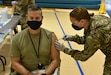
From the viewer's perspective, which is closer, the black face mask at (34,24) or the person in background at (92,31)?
the person in background at (92,31)

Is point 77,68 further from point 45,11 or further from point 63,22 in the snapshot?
point 45,11

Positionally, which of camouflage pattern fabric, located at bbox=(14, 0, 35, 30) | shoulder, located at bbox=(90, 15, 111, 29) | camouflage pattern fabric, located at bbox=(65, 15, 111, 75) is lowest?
camouflage pattern fabric, located at bbox=(14, 0, 35, 30)

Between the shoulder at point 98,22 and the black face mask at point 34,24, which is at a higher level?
the shoulder at point 98,22

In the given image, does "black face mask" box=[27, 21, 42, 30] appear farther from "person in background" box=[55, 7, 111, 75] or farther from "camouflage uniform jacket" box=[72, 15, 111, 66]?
"camouflage uniform jacket" box=[72, 15, 111, 66]

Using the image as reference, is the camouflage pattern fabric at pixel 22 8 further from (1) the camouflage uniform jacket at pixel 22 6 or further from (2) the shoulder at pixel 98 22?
(2) the shoulder at pixel 98 22

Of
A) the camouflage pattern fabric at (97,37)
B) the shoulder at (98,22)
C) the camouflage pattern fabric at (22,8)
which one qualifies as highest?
the shoulder at (98,22)

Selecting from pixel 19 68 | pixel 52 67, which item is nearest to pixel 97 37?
pixel 52 67

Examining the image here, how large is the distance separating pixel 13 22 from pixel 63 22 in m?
2.49

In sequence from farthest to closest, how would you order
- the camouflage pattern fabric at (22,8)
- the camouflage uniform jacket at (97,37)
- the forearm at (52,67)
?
the camouflage pattern fabric at (22,8), the forearm at (52,67), the camouflage uniform jacket at (97,37)

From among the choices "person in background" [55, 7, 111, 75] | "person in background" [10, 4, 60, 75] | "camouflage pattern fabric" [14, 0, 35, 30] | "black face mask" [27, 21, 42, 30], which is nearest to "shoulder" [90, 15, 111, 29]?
"person in background" [55, 7, 111, 75]

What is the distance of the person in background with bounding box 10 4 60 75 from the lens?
2.50 meters

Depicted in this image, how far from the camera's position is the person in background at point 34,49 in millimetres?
2504

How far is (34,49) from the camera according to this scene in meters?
2.52

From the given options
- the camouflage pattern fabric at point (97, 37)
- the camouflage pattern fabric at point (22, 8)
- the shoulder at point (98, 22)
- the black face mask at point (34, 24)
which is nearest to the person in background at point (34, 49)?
the black face mask at point (34, 24)
